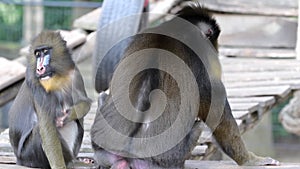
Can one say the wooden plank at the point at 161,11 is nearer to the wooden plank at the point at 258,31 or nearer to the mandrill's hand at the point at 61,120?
the wooden plank at the point at 258,31

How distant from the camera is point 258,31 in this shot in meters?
8.37

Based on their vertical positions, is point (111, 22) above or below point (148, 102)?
below

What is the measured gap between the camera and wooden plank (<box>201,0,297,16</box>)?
325 inches

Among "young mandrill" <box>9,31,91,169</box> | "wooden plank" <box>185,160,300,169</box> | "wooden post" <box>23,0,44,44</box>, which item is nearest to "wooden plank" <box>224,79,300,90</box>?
A: "wooden plank" <box>185,160,300,169</box>

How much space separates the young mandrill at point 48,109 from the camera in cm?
415

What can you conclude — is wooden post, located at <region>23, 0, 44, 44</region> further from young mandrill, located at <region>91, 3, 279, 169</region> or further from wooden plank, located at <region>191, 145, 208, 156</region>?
young mandrill, located at <region>91, 3, 279, 169</region>

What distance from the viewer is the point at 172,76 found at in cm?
385

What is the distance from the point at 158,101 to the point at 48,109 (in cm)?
67

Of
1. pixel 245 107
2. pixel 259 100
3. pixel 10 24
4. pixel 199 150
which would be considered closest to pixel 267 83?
pixel 259 100

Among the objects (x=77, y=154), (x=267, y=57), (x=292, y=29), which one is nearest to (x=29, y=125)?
(x=77, y=154)

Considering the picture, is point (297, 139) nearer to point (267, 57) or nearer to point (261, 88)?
point (267, 57)

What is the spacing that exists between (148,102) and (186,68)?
251 millimetres

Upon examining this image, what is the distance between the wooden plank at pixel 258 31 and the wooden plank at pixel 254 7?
0.09 metres

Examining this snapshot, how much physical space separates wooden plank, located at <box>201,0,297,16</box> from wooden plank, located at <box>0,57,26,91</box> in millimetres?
2597
